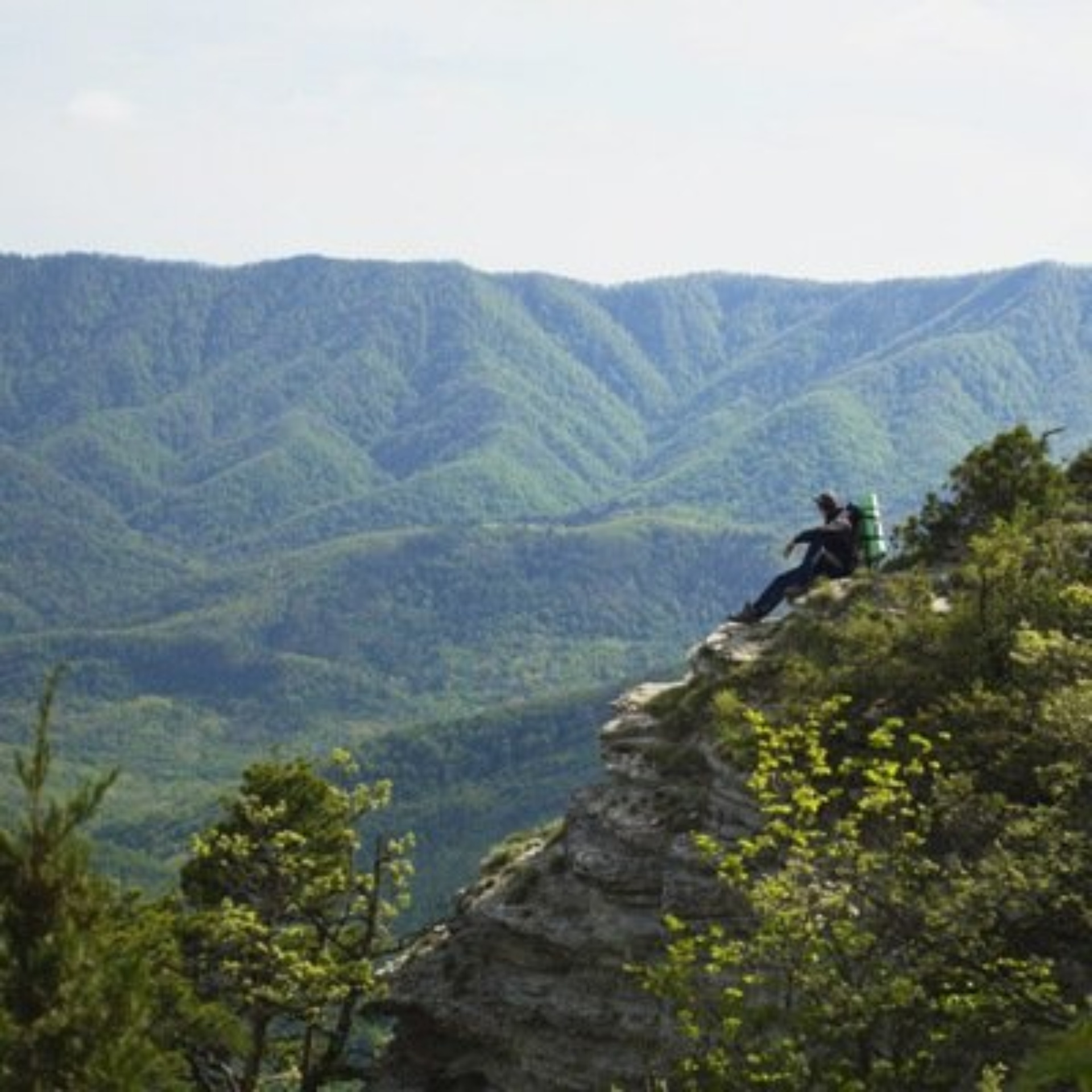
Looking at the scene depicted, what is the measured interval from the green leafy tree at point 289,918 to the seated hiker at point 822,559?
381 inches

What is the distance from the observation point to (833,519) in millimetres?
34000

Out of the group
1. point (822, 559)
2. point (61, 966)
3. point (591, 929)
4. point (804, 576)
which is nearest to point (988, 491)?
point (822, 559)

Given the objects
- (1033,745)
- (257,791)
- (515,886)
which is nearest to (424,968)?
(515,886)

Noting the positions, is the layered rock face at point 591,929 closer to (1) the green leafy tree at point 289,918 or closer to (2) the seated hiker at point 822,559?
(2) the seated hiker at point 822,559

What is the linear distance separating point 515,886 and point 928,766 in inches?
441

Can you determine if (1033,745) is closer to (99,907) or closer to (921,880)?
(921,880)

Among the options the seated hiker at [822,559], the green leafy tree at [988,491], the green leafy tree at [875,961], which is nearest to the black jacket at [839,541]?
the seated hiker at [822,559]

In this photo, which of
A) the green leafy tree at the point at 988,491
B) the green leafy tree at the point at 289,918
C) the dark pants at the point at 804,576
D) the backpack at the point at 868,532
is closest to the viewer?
the green leafy tree at the point at 289,918

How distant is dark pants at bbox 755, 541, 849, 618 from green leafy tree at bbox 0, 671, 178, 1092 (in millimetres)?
18963

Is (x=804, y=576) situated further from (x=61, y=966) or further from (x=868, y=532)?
(x=61, y=966)

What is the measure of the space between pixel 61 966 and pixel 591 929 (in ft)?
47.2

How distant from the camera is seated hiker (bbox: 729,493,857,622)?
109 feet

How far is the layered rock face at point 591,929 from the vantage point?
91.4 ft

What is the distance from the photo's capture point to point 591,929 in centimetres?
2914
